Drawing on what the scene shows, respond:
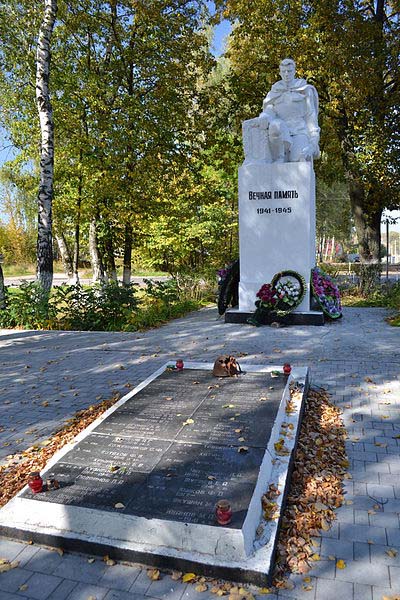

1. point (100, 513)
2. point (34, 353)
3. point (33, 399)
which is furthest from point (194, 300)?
point (100, 513)

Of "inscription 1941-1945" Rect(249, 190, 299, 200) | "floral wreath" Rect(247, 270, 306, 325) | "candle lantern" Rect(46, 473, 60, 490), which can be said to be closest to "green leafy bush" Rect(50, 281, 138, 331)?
"floral wreath" Rect(247, 270, 306, 325)

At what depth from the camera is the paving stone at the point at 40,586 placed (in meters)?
2.35

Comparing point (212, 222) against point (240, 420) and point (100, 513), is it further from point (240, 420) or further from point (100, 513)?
point (100, 513)

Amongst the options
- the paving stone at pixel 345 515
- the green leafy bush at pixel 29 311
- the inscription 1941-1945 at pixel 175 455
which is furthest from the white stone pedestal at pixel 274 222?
the paving stone at pixel 345 515

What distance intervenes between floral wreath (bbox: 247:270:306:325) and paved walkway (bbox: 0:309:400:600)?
1.50 ft

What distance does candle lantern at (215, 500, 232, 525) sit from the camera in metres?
2.44

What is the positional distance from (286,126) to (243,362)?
5405mm

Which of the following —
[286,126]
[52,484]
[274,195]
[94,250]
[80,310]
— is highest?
[286,126]

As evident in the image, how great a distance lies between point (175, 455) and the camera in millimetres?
3146

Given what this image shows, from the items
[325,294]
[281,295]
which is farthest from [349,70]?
[281,295]

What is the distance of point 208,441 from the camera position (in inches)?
131

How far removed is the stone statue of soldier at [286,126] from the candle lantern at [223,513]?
795 cm

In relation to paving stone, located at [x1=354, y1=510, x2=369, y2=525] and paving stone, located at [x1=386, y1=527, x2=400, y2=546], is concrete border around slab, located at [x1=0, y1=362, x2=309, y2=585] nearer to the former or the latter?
paving stone, located at [x1=354, y1=510, x2=369, y2=525]

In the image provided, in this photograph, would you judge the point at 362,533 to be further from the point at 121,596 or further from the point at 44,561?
the point at 44,561
